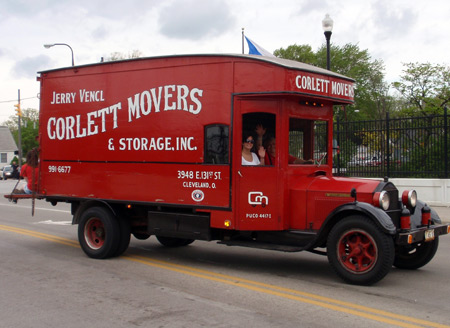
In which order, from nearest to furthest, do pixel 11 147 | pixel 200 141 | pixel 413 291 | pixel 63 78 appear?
pixel 413 291 < pixel 200 141 < pixel 63 78 < pixel 11 147

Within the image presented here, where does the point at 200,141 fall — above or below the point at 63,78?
below

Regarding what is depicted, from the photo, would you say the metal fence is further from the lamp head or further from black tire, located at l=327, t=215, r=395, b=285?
black tire, located at l=327, t=215, r=395, b=285

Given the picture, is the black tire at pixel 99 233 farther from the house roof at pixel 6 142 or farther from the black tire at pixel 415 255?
the house roof at pixel 6 142

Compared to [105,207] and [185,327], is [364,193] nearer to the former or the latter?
[185,327]

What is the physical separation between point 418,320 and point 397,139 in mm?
12211

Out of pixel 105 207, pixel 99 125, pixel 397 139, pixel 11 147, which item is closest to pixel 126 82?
pixel 99 125

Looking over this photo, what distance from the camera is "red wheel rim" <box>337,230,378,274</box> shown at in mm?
6402

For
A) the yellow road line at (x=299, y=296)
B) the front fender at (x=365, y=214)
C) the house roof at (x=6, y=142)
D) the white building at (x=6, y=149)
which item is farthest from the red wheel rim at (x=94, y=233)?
the house roof at (x=6, y=142)

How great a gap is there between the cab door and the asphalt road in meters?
0.80

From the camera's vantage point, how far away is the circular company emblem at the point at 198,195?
7602 millimetres

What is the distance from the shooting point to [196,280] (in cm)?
700

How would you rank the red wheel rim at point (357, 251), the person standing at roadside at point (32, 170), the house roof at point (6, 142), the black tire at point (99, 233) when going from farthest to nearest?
the house roof at point (6, 142) < the person standing at roadside at point (32, 170) < the black tire at point (99, 233) < the red wheel rim at point (357, 251)

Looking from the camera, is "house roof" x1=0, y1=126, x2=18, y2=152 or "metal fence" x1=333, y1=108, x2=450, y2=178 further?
"house roof" x1=0, y1=126, x2=18, y2=152

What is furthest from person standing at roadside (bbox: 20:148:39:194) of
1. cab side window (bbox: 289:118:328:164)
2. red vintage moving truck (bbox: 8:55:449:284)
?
cab side window (bbox: 289:118:328:164)
